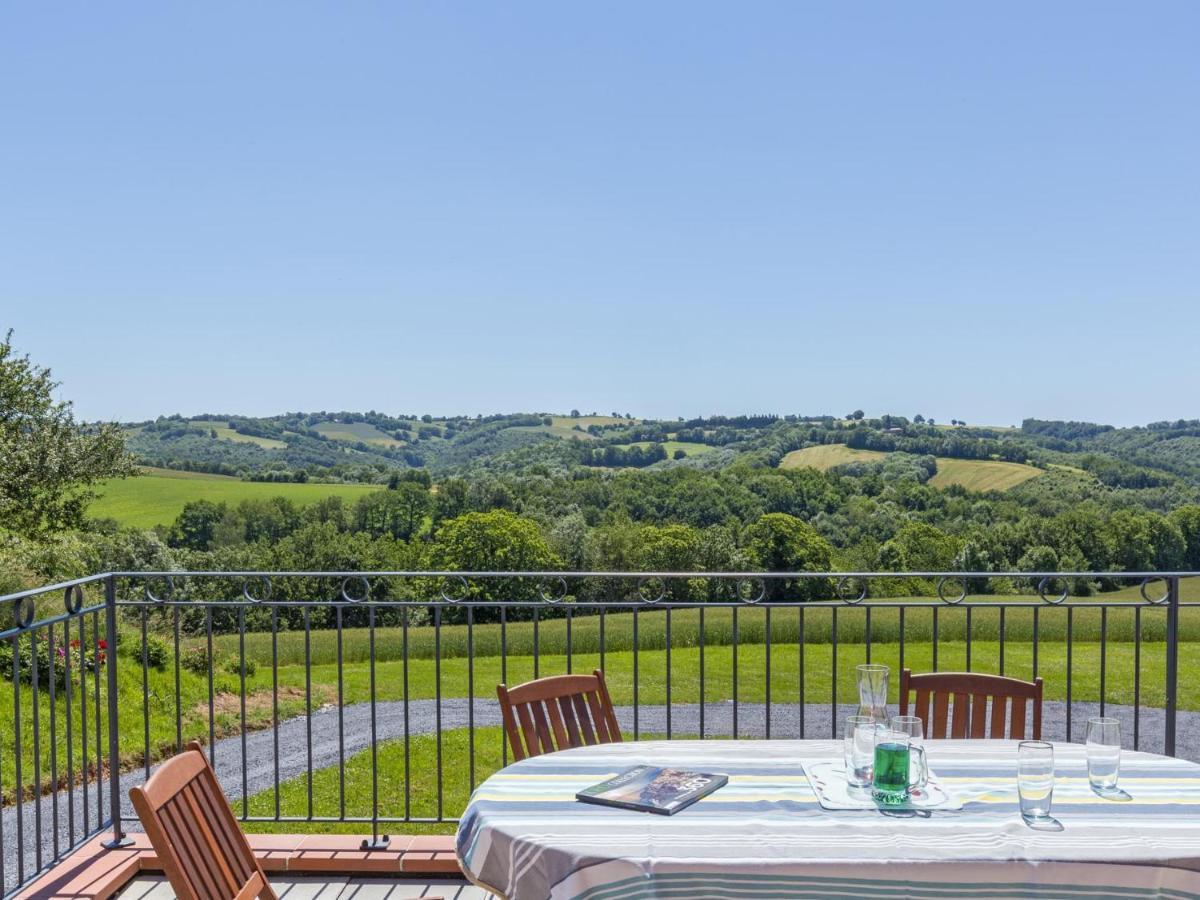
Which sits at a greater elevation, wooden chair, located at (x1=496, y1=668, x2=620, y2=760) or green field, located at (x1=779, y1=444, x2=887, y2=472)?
→ wooden chair, located at (x1=496, y1=668, x2=620, y2=760)

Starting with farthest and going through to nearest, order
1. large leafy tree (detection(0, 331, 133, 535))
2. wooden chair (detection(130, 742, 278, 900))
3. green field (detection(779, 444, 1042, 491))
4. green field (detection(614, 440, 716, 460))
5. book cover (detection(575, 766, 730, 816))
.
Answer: green field (detection(614, 440, 716, 460)) → green field (detection(779, 444, 1042, 491)) → large leafy tree (detection(0, 331, 133, 535)) → book cover (detection(575, 766, 730, 816)) → wooden chair (detection(130, 742, 278, 900))

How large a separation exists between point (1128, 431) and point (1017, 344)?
7947 millimetres

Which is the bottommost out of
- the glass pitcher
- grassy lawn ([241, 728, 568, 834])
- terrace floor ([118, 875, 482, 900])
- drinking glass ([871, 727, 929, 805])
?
grassy lawn ([241, 728, 568, 834])

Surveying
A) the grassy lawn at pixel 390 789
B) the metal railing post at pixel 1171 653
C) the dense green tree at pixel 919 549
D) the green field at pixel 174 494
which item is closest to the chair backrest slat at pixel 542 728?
the metal railing post at pixel 1171 653

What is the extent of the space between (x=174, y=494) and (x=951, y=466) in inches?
1414

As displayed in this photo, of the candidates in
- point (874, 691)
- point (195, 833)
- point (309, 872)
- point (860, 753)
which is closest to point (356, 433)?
point (309, 872)

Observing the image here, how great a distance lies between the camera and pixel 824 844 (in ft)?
5.70

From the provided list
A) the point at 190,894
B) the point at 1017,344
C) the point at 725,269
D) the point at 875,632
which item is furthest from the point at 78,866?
the point at 1017,344

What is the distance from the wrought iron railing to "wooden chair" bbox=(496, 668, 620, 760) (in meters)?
0.50

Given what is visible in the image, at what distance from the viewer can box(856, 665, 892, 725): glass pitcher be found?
220cm

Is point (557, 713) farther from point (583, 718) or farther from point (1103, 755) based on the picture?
point (1103, 755)

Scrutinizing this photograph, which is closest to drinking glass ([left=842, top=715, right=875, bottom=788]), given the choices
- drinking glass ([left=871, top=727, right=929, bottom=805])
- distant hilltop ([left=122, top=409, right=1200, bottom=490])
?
drinking glass ([left=871, top=727, right=929, bottom=805])

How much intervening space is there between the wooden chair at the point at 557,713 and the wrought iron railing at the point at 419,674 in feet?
1.65

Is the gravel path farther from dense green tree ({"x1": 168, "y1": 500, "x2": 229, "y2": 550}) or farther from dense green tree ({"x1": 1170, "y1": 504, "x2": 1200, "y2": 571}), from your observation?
dense green tree ({"x1": 168, "y1": 500, "x2": 229, "y2": 550})
